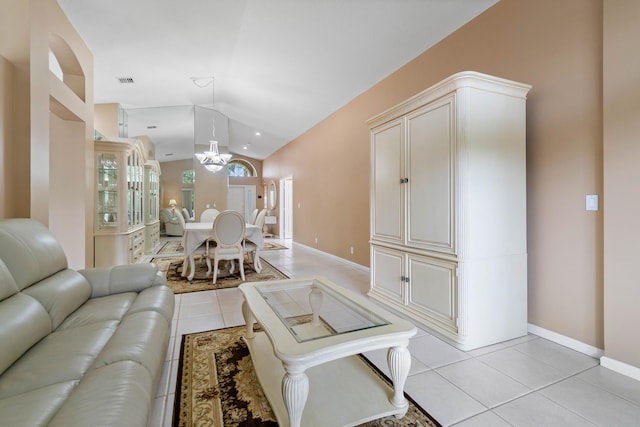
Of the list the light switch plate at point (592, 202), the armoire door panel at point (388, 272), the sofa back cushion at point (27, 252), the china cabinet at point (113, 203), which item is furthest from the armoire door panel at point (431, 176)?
the china cabinet at point (113, 203)

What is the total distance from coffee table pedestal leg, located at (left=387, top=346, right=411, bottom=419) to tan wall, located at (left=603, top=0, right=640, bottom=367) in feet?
4.90

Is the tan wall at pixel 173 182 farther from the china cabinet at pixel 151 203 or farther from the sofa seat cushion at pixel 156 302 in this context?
the sofa seat cushion at pixel 156 302

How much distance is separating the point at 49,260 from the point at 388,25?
3.53m

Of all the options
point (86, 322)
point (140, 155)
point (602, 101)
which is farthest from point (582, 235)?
point (140, 155)

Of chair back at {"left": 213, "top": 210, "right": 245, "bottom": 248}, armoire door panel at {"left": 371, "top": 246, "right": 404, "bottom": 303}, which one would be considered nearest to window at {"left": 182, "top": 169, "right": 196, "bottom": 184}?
chair back at {"left": 213, "top": 210, "right": 245, "bottom": 248}

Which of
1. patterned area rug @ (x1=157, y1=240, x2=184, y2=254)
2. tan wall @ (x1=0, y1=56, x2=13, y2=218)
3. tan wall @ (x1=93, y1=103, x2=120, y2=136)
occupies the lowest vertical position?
patterned area rug @ (x1=157, y1=240, x2=184, y2=254)

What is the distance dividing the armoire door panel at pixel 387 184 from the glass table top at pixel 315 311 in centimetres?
109

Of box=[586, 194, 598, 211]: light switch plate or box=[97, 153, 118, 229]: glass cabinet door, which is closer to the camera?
box=[586, 194, 598, 211]: light switch plate

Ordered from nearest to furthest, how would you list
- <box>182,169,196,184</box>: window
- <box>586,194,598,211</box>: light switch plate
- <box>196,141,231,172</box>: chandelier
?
<box>586,194,598,211</box>: light switch plate → <box>196,141,231,172</box>: chandelier → <box>182,169,196,184</box>: window

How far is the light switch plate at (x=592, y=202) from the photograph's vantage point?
197cm

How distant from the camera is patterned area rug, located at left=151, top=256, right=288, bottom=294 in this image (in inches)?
149

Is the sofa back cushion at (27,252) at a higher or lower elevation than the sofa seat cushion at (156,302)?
higher

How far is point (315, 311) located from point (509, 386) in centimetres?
126

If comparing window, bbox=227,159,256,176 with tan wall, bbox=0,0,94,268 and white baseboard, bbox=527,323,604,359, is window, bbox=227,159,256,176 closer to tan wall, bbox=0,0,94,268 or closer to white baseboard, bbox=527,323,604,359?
tan wall, bbox=0,0,94,268
